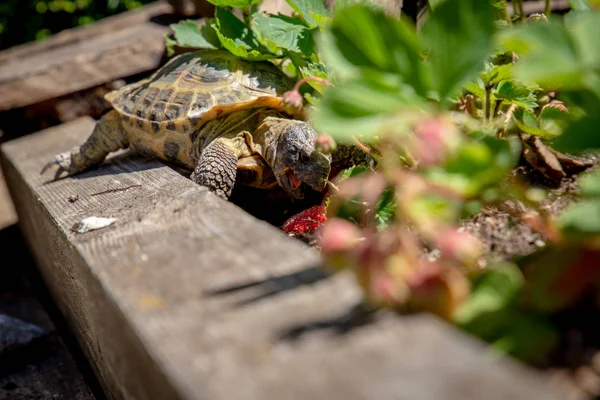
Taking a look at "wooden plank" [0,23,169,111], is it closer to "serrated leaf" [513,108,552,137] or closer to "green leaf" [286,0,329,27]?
"green leaf" [286,0,329,27]

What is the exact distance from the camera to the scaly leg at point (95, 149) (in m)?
2.25

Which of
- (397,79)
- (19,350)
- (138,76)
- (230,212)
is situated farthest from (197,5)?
(397,79)

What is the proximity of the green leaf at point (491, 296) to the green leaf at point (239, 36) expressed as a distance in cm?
143

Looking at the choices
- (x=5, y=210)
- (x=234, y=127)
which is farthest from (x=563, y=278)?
(x=5, y=210)

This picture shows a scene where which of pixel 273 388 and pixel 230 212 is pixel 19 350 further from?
pixel 273 388

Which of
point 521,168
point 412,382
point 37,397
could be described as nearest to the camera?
point 412,382

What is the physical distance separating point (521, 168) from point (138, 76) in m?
2.03

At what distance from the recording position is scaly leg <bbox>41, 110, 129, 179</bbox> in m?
2.25

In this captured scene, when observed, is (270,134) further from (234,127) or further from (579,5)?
(579,5)

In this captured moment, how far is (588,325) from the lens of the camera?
0.88m

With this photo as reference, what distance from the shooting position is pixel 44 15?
5051 millimetres

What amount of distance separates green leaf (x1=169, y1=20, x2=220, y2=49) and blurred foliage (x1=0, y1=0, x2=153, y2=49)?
299 cm

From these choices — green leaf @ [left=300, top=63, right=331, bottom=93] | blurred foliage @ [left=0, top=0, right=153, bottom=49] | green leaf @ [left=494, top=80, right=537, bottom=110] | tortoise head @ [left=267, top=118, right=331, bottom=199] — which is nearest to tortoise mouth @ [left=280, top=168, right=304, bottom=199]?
tortoise head @ [left=267, top=118, right=331, bottom=199]

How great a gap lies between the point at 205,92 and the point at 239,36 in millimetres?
238
